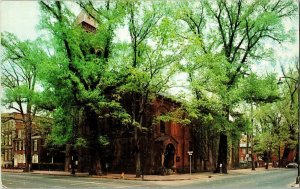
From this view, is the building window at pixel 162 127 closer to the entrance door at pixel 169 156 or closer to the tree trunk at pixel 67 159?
the entrance door at pixel 169 156

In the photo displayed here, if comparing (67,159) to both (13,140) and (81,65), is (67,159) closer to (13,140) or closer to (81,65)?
(81,65)

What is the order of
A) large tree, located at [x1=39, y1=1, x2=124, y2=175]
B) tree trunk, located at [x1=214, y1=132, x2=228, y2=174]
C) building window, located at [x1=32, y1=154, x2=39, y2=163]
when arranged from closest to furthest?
1. large tree, located at [x1=39, y1=1, x2=124, y2=175]
2. building window, located at [x1=32, y1=154, x2=39, y2=163]
3. tree trunk, located at [x1=214, y1=132, x2=228, y2=174]

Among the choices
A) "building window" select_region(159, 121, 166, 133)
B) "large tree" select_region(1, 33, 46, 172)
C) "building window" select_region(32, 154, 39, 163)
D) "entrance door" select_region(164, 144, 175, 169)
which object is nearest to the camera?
"large tree" select_region(1, 33, 46, 172)

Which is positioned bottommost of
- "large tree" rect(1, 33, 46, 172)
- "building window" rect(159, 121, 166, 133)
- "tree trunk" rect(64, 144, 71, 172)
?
"tree trunk" rect(64, 144, 71, 172)

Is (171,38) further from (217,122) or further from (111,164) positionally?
(111,164)

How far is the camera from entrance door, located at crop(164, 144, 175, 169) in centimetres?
2147

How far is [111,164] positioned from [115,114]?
368 centimetres

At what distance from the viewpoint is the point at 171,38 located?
15.2m

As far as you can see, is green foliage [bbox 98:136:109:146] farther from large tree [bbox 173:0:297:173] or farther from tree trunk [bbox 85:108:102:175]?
large tree [bbox 173:0:297:173]

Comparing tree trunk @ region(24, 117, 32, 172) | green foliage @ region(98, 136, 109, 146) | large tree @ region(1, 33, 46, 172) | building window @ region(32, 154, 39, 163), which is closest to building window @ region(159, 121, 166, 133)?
green foliage @ region(98, 136, 109, 146)

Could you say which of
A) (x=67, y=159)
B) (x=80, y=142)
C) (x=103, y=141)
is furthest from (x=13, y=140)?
(x=67, y=159)

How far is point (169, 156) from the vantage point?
71.2ft

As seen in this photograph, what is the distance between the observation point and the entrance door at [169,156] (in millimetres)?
21469

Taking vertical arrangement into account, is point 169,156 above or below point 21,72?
below
